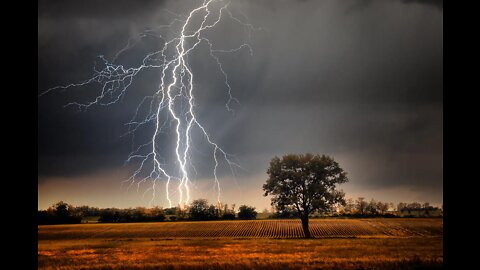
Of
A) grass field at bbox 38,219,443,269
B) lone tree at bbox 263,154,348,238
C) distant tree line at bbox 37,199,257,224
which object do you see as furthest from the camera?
distant tree line at bbox 37,199,257,224

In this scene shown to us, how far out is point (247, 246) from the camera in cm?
2653

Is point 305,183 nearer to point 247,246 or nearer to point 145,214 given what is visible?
point 247,246

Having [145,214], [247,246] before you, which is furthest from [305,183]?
[145,214]

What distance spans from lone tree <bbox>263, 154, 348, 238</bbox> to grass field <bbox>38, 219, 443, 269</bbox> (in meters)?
2.29

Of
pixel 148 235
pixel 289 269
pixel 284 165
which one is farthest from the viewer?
pixel 148 235

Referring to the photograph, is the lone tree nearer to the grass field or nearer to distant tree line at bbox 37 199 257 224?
the grass field

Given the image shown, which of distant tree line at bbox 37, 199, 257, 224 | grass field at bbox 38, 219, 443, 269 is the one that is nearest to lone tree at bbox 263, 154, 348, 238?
grass field at bbox 38, 219, 443, 269

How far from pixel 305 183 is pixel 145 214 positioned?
1877 centimetres

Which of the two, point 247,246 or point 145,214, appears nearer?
point 247,246

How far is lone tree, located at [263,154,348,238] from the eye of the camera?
33.4 meters
